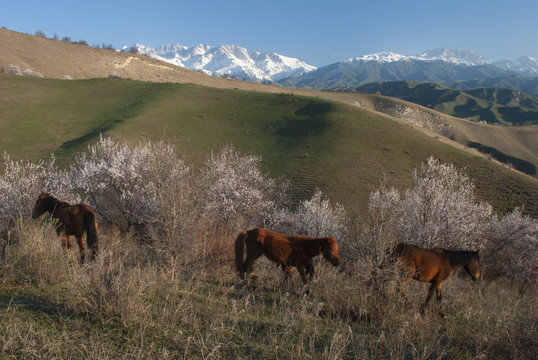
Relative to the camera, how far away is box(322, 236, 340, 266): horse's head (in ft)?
20.1

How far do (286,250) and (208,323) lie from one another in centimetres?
240

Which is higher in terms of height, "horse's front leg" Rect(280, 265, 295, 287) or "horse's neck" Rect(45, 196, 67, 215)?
"horse's neck" Rect(45, 196, 67, 215)

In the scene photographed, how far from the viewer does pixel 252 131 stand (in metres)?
56.8

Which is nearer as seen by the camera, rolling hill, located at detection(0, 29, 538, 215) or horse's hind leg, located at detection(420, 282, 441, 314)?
horse's hind leg, located at detection(420, 282, 441, 314)

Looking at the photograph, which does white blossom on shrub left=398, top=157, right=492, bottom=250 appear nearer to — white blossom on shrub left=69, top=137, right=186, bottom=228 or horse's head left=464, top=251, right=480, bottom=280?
horse's head left=464, top=251, right=480, bottom=280

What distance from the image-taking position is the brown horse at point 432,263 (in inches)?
237

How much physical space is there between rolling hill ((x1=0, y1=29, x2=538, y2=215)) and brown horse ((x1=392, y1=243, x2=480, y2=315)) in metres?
24.6

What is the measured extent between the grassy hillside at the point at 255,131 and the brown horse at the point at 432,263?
2673 cm

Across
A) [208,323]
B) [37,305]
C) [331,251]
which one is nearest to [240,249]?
[331,251]

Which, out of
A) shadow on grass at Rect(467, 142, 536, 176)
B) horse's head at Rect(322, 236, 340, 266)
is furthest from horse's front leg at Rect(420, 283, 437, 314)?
shadow on grass at Rect(467, 142, 536, 176)

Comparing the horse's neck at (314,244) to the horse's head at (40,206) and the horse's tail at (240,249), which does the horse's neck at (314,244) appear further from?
the horse's head at (40,206)

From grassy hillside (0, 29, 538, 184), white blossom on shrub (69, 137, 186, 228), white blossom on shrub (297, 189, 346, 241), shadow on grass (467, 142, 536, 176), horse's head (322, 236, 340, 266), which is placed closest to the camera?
horse's head (322, 236, 340, 266)

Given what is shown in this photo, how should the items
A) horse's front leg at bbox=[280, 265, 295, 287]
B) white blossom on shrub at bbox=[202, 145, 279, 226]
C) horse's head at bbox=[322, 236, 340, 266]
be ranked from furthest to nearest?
white blossom on shrub at bbox=[202, 145, 279, 226] → horse's front leg at bbox=[280, 265, 295, 287] → horse's head at bbox=[322, 236, 340, 266]

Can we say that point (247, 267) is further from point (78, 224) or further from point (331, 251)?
point (78, 224)
